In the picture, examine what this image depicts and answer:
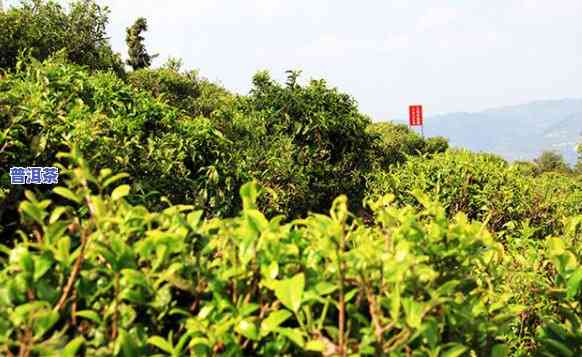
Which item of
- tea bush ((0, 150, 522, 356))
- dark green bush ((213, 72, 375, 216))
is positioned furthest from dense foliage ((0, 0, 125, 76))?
tea bush ((0, 150, 522, 356))

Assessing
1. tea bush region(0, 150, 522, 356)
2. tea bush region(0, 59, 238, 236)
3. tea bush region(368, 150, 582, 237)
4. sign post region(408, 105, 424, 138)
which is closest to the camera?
tea bush region(0, 150, 522, 356)

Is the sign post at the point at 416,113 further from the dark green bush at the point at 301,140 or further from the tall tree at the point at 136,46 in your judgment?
the dark green bush at the point at 301,140

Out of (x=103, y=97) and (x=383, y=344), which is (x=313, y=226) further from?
(x=103, y=97)

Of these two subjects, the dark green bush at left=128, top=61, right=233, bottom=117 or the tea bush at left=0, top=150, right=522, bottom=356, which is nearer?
the tea bush at left=0, top=150, right=522, bottom=356

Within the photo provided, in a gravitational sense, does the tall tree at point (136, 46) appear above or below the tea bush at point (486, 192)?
above

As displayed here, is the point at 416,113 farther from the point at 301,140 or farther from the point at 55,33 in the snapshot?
the point at 301,140

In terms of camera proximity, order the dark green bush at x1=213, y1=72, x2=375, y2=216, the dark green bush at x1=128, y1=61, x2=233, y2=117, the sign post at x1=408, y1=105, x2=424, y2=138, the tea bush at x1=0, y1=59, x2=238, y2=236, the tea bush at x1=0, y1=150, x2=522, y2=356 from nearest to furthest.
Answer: the tea bush at x1=0, y1=150, x2=522, y2=356, the tea bush at x1=0, y1=59, x2=238, y2=236, the dark green bush at x1=213, y1=72, x2=375, y2=216, the dark green bush at x1=128, y1=61, x2=233, y2=117, the sign post at x1=408, y1=105, x2=424, y2=138

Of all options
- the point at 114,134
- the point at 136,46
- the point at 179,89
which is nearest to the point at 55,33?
the point at 179,89

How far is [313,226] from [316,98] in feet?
27.7

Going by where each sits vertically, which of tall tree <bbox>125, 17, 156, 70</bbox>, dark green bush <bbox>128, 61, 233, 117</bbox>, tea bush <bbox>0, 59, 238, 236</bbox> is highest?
tall tree <bbox>125, 17, 156, 70</bbox>

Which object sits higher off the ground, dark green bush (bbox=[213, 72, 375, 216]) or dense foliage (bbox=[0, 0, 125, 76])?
dense foliage (bbox=[0, 0, 125, 76])

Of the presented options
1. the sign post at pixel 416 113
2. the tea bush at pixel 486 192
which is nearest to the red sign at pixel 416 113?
the sign post at pixel 416 113

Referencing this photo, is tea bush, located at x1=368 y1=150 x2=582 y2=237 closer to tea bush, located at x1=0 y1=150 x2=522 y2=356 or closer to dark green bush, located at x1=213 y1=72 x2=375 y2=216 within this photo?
dark green bush, located at x1=213 y1=72 x2=375 y2=216

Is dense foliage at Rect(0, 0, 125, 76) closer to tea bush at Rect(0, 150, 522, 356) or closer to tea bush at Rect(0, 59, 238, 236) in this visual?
tea bush at Rect(0, 59, 238, 236)
